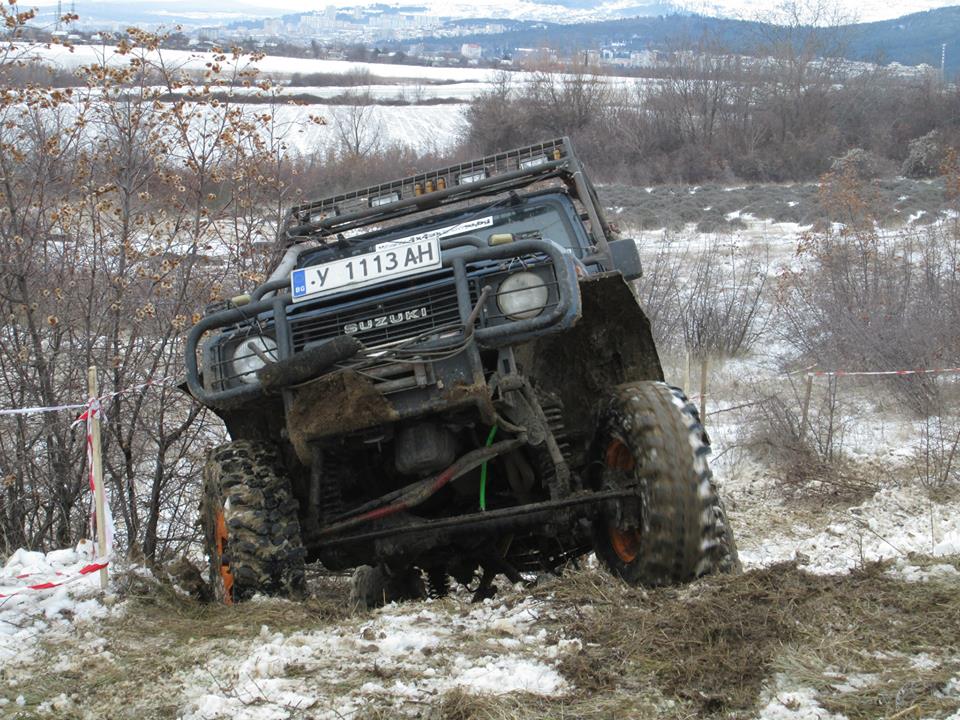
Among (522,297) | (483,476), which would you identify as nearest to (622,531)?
(483,476)

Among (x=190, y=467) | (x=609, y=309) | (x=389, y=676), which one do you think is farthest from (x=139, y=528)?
(x=389, y=676)

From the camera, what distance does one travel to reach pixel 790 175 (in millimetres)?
37531

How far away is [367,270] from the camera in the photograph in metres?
4.88

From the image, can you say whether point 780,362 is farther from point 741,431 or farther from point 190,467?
point 190,467

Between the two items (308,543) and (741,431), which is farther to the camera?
(741,431)

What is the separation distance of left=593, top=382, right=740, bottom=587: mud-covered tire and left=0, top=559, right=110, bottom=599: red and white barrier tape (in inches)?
88.9

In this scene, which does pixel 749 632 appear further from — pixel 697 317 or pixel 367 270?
pixel 697 317

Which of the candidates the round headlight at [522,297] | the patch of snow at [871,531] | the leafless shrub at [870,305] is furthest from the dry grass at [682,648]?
the leafless shrub at [870,305]

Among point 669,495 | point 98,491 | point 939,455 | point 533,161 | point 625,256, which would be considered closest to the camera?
point 669,495

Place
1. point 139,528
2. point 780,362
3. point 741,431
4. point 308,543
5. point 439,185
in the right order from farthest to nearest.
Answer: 1. point 780,362
2. point 741,431
3. point 139,528
4. point 439,185
5. point 308,543

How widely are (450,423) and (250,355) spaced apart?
3.18 feet

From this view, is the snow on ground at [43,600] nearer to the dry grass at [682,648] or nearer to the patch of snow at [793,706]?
the dry grass at [682,648]

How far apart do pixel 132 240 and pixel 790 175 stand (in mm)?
32674

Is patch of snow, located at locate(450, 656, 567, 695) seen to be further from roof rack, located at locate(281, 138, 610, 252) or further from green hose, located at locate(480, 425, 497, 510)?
roof rack, located at locate(281, 138, 610, 252)
